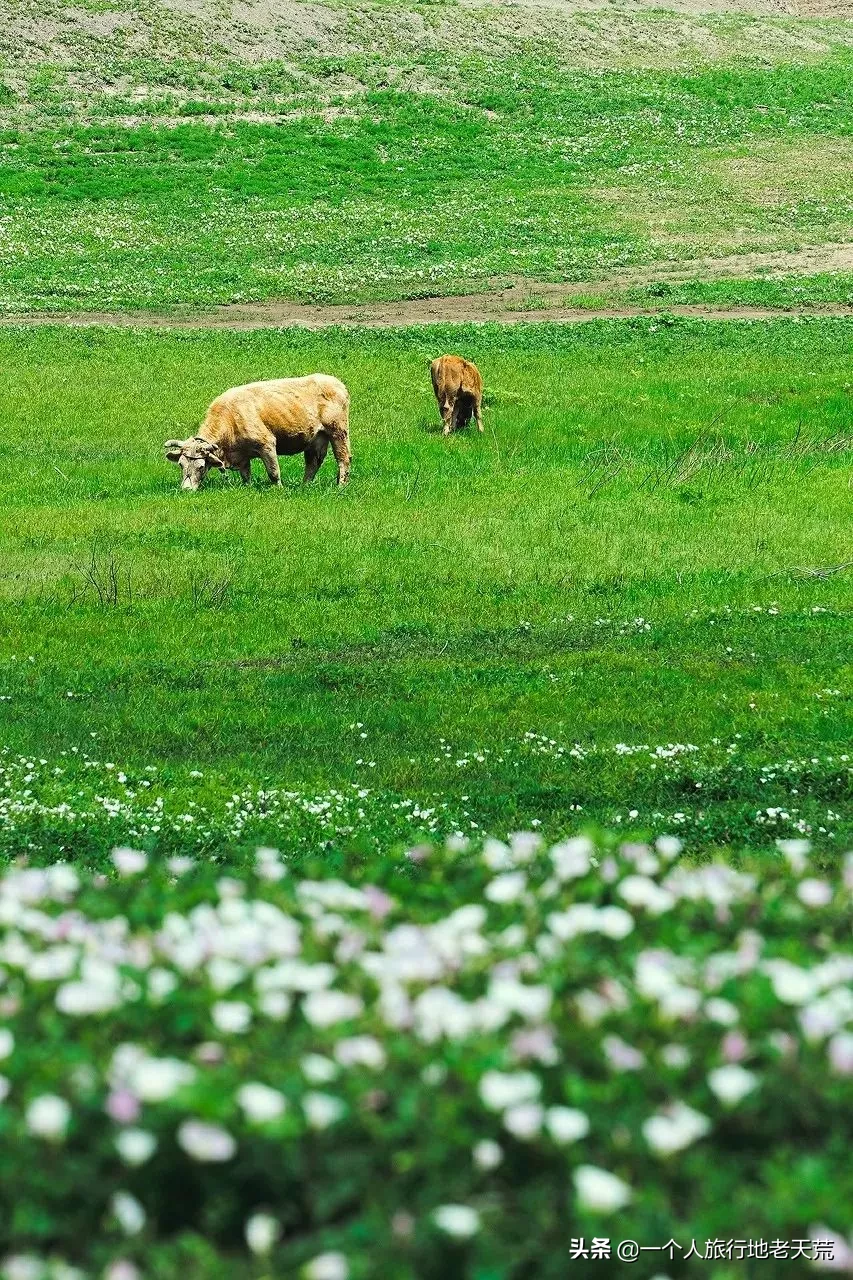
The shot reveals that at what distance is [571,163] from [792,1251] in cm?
6998

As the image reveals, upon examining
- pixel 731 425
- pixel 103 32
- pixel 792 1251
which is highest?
pixel 103 32

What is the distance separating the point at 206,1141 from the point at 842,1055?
5.12ft

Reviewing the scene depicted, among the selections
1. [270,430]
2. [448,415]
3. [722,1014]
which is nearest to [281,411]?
[270,430]

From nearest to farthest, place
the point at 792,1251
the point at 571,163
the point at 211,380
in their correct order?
the point at 792,1251 → the point at 211,380 → the point at 571,163

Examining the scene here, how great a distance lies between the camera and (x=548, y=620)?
1836cm

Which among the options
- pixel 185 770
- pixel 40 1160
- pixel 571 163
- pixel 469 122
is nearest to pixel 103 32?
pixel 469 122

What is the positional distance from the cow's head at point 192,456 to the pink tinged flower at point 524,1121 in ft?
78.6

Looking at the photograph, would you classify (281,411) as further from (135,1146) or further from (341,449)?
(135,1146)

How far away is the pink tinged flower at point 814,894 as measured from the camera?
497 centimetres

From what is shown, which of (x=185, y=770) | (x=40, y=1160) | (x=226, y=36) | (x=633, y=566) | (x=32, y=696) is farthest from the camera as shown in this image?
(x=226, y=36)

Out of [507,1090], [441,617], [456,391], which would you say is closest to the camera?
[507,1090]

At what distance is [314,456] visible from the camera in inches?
1133

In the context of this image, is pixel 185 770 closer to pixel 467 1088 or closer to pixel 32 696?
pixel 32 696

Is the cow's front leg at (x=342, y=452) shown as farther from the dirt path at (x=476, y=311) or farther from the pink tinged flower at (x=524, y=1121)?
the pink tinged flower at (x=524, y=1121)
